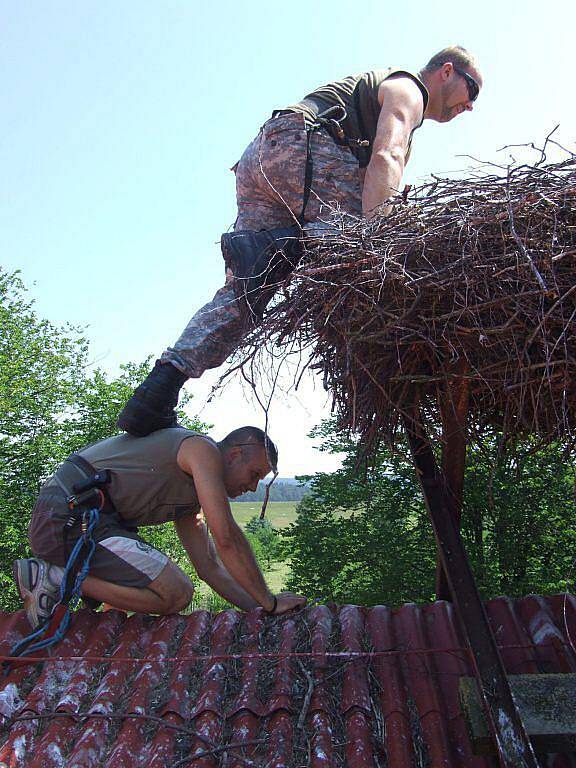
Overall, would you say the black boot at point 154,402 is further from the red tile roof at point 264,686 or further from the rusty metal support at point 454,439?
the rusty metal support at point 454,439

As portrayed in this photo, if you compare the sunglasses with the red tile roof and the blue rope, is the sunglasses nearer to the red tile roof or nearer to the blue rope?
the red tile roof

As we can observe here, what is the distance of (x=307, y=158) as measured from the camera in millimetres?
3367

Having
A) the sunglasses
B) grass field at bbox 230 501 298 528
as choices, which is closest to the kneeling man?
grass field at bbox 230 501 298 528

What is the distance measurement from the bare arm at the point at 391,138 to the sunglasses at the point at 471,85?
0.34 m

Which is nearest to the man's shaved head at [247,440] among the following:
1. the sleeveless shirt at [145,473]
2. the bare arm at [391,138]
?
the sleeveless shirt at [145,473]

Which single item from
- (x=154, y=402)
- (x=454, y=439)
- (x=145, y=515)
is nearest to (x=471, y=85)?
(x=454, y=439)

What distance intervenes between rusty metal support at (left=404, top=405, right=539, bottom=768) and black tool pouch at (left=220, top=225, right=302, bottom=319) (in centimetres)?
86

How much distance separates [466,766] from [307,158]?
2732 mm

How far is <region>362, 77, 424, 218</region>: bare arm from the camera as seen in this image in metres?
3.11

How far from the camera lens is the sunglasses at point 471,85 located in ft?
11.6

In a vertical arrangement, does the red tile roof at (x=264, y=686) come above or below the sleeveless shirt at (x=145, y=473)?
below

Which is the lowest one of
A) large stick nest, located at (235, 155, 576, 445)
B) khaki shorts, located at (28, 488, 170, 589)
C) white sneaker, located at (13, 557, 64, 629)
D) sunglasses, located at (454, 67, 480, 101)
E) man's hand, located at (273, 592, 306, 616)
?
man's hand, located at (273, 592, 306, 616)

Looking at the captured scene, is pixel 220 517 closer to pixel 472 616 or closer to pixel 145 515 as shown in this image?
pixel 145 515

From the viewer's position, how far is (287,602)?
3.41m
